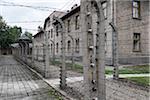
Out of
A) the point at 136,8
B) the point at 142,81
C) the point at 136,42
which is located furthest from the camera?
the point at 136,8

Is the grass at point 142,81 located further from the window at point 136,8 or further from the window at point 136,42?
the window at point 136,8

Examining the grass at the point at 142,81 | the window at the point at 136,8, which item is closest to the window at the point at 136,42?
the window at the point at 136,8

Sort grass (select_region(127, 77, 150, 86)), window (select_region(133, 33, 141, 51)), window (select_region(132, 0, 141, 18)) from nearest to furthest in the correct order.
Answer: grass (select_region(127, 77, 150, 86)) < window (select_region(133, 33, 141, 51)) < window (select_region(132, 0, 141, 18))

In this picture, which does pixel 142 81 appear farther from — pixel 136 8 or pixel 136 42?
pixel 136 8

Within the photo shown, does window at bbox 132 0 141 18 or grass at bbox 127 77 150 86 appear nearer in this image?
grass at bbox 127 77 150 86

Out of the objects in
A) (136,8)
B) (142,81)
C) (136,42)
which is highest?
(136,8)

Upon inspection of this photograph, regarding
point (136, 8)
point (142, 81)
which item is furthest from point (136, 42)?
point (142, 81)

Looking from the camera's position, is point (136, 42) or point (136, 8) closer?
point (136, 42)

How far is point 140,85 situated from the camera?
25.8ft

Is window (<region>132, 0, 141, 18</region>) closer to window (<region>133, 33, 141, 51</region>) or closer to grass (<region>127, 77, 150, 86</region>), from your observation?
window (<region>133, 33, 141, 51</region>)

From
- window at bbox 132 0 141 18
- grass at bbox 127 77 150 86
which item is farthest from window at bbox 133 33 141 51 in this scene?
grass at bbox 127 77 150 86

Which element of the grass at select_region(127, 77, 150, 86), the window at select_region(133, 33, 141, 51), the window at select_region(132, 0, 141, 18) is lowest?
the grass at select_region(127, 77, 150, 86)

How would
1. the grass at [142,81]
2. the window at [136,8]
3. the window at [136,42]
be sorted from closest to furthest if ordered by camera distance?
the grass at [142,81]
the window at [136,42]
the window at [136,8]

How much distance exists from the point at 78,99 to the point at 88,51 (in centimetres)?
212
